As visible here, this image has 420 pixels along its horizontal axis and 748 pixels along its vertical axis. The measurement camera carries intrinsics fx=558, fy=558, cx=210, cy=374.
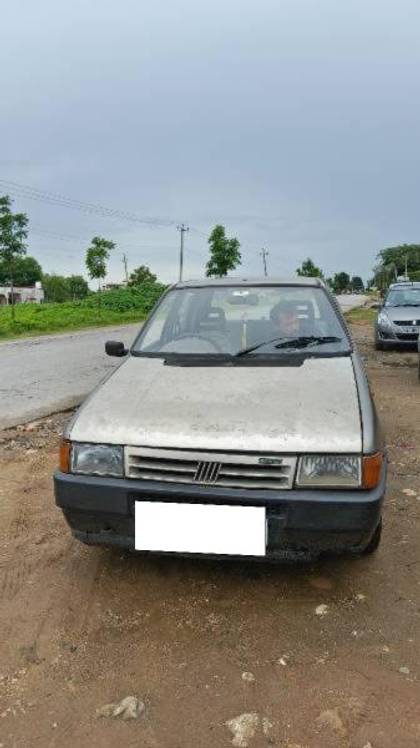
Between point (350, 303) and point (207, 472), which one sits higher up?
point (350, 303)

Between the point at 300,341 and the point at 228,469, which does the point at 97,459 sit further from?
the point at 300,341

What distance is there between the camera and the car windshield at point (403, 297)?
13242 millimetres

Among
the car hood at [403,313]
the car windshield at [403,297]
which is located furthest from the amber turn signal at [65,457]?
the car windshield at [403,297]

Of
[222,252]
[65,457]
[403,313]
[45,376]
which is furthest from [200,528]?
[222,252]

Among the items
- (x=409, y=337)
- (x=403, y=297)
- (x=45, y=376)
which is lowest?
(x=45, y=376)

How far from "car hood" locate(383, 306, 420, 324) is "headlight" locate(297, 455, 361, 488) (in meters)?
10.6

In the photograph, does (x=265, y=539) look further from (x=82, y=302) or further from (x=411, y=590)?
(x=82, y=302)

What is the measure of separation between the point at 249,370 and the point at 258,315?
0.81 m

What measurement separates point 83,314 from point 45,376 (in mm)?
21844

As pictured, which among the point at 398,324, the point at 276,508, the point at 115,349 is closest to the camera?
the point at 276,508

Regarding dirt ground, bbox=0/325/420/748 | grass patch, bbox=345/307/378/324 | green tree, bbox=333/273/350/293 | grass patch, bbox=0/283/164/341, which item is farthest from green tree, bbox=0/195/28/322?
green tree, bbox=333/273/350/293

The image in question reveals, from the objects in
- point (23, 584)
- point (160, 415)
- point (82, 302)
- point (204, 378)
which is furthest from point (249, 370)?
point (82, 302)

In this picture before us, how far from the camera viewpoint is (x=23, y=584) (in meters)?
2.93

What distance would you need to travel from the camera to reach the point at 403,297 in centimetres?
1352
